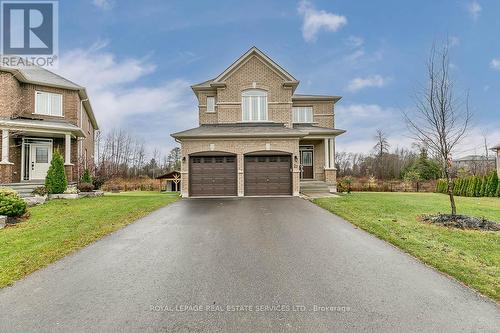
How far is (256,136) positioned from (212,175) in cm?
351

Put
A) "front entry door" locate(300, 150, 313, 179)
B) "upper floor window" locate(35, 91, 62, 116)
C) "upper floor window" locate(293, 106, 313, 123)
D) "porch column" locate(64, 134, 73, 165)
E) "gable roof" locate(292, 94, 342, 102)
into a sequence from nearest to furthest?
"porch column" locate(64, 134, 73, 165) < "upper floor window" locate(35, 91, 62, 116) < "front entry door" locate(300, 150, 313, 179) < "gable roof" locate(292, 94, 342, 102) < "upper floor window" locate(293, 106, 313, 123)

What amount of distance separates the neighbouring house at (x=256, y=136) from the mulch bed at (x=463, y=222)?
25.2 ft

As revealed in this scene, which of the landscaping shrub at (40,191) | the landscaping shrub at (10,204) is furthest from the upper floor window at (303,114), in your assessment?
the landscaping shrub at (10,204)

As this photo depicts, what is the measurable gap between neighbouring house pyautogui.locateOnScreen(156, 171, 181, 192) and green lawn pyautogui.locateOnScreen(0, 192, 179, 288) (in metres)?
16.7

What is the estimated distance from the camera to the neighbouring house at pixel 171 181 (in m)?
27.6

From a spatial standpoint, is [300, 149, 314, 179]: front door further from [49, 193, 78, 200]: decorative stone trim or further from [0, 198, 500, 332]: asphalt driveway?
[49, 193, 78, 200]: decorative stone trim

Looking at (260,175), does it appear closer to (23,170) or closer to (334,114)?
(334,114)

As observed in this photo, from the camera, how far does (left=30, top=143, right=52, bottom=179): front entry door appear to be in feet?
53.6

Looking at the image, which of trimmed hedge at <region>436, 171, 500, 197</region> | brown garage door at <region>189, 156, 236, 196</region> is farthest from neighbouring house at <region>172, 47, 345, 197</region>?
trimmed hedge at <region>436, 171, 500, 197</region>

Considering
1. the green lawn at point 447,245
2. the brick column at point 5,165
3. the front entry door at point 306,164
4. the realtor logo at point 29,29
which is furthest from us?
the front entry door at point 306,164

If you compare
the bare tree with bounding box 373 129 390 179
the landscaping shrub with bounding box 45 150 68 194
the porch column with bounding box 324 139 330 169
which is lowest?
the landscaping shrub with bounding box 45 150 68 194

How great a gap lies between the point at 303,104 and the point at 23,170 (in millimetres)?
20227

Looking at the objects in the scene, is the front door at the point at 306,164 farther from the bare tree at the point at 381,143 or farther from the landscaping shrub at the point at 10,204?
the bare tree at the point at 381,143

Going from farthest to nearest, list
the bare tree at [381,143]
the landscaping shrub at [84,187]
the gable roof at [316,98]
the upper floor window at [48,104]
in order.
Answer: the bare tree at [381,143], the gable roof at [316,98], the upper floor window at [48,104], the landscaping shrub at [84,187]
